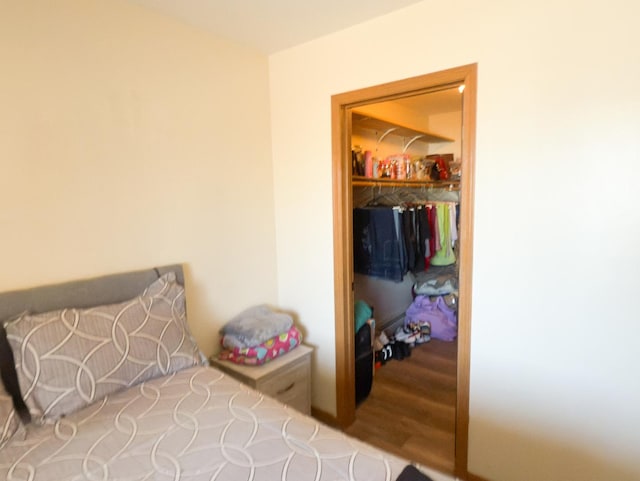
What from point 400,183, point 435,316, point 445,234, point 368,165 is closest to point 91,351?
point 368,165

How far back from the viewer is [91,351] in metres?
1.47

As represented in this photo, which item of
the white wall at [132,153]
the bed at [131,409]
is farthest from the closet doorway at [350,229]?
the bed at [131,409]

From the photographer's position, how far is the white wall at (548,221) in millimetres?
1483

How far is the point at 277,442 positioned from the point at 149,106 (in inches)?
68.1

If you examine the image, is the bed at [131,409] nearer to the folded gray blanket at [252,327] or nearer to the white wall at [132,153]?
the white wall at [132,153]

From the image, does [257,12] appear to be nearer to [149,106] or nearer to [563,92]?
[149,106]

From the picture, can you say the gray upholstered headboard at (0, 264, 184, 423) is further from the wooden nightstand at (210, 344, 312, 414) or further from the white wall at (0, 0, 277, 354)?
the wooden nightstand at (210, 344, 312, 414)

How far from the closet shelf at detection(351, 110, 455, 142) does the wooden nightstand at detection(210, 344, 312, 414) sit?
175 cm

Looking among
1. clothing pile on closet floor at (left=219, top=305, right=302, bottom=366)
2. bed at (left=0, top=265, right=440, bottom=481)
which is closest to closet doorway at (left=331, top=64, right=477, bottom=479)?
clothing pile on closet floor at (left=219, top=305, right=302, bottom=366)

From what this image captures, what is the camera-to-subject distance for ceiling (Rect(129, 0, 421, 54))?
187cm

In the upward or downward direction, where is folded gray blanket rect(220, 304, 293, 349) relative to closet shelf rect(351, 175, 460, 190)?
downward

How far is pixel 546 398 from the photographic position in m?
1.72

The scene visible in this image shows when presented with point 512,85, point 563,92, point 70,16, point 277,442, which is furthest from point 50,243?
point 563,92

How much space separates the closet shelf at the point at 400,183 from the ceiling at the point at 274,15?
94 cm
